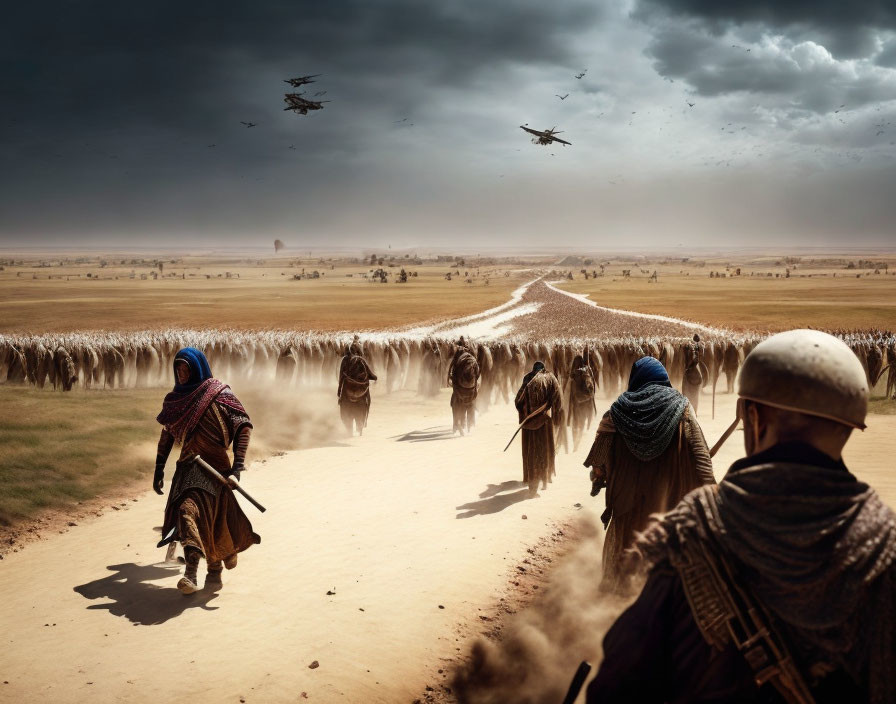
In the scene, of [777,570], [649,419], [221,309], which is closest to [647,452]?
[649,419]

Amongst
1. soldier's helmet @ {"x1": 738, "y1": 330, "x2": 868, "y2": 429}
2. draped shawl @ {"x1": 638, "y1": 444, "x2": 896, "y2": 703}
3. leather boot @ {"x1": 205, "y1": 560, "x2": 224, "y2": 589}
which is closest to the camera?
→ draped shawl @ {"x1": 638, "y1": 444, "x2": 896, "y2": 703}

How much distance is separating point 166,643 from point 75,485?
5240mm

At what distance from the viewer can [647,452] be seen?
4.55m

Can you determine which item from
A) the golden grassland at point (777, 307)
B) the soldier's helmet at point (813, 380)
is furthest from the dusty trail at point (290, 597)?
the golden grassland at point (777, 307)

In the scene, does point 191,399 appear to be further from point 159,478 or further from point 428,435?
point 428,435

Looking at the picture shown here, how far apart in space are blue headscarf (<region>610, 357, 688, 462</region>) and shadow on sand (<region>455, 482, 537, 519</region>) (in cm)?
386

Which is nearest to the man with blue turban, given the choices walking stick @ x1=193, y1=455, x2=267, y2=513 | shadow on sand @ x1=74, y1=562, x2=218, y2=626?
walking stick @ x1=193, y1=455, x2=267, y2=513

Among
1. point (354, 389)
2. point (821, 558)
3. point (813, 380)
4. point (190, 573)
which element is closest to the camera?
point (821, 558)

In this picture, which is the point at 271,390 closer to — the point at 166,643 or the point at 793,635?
the point at 166,643

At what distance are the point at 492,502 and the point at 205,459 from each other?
4203 mm

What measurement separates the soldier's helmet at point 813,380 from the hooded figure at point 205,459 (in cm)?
495

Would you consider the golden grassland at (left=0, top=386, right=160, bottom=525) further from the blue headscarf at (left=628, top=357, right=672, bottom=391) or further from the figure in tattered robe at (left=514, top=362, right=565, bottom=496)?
the blue headscarf at (left=628, top=357, right=672, bottom=391)

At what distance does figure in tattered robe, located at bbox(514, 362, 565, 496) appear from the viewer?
8.77m

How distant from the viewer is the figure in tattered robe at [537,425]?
8766 mm
